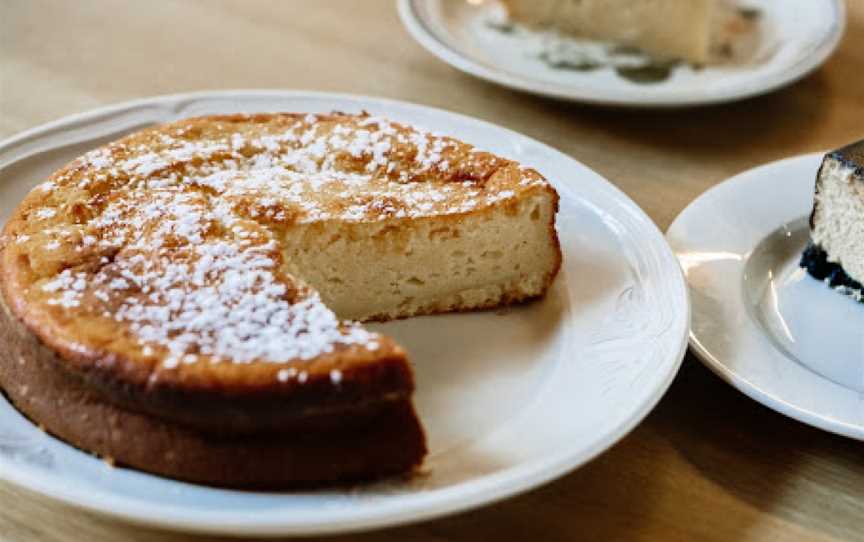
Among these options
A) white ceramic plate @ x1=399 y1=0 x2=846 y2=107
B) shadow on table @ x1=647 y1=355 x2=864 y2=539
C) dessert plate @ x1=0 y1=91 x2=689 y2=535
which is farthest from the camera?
white ceramic plate @ x1=399 y1=0 x2=846 y2=107

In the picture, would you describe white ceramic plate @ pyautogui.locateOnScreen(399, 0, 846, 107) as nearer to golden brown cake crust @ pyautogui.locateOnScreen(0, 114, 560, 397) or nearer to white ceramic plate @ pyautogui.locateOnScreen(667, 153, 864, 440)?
white ceramic plate @ pyautogui.locateOnScreen(667, 153, 864, 440)

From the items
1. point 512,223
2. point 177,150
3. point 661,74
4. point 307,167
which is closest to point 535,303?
point 512,223

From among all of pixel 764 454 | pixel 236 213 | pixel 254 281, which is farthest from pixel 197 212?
pixel 764 454

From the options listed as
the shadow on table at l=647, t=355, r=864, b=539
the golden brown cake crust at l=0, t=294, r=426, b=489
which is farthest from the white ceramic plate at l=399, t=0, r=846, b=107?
the golden brown cake crust at l=0, t=294, r=426, b=489

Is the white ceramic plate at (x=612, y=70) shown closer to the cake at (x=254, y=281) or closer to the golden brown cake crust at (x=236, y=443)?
the cake at (x=254, y=281)

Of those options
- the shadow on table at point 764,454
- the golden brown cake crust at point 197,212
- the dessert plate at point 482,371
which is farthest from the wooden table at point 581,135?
the golden brown cake crust at point 197,212

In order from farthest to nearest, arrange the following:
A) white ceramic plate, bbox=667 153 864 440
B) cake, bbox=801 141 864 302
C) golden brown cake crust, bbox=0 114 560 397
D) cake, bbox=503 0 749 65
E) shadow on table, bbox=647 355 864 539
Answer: cake, bbox=503 0 749 65
cake, bbox=801 141 864 302
white ceramic plate, bbox=667 153 864 440
shadow on table, bbox=647 355 864 539
golden brown cake crust, bbox=0 114 560 397

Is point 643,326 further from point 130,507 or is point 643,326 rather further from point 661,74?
point 661,74
